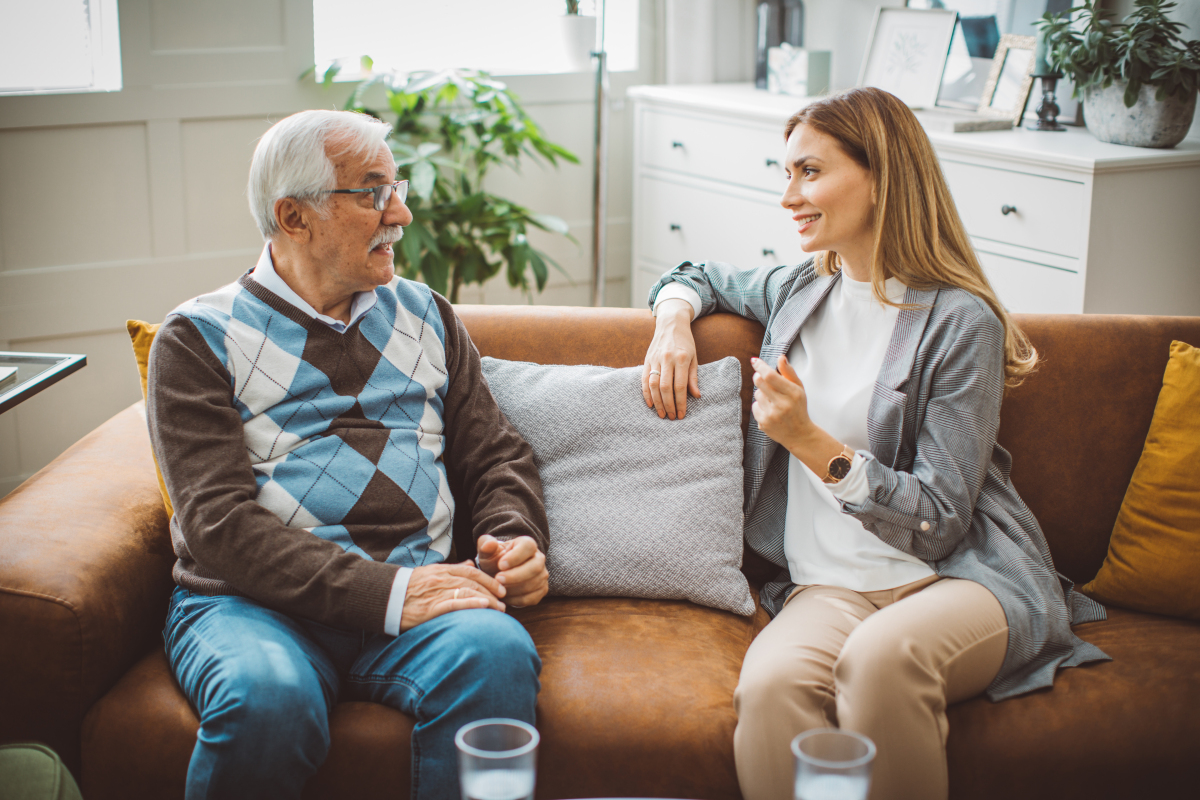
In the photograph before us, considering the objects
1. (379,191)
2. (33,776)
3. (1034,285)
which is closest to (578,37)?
(1034,285)

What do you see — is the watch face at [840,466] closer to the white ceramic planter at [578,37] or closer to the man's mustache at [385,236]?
the man's mustache at [385,236]

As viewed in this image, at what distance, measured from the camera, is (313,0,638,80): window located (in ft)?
11.1

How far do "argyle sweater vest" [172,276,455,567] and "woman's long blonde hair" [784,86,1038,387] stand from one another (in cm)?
75

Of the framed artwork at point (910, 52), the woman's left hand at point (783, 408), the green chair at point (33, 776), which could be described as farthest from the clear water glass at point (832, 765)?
the framed artwork at point (910, 52)

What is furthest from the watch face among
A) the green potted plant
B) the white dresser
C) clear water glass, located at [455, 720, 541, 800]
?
the green potted plant

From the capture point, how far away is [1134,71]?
8.04 feet

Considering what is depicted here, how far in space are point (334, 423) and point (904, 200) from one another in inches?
36.3

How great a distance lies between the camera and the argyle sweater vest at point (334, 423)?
1.47 meters

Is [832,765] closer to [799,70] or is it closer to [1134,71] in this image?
[1134,71]

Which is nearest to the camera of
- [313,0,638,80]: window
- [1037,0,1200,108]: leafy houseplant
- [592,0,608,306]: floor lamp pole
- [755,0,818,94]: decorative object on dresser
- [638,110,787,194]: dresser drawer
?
[1037,0,1200,108]: leafy houseplant

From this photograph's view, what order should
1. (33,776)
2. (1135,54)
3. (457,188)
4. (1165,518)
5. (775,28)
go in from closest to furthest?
1. (33,776)
2. (1165,518)
3. (1135,54)
4. (457,188)
5. (775,28)

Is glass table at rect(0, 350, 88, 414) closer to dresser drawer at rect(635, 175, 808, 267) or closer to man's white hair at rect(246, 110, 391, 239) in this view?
man's white hair at rect(246, 110, 391, 239)

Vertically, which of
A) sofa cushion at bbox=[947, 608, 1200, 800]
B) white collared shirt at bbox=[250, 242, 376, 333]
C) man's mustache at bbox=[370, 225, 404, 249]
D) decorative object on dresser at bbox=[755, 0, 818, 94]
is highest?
decorative object on dresser at bbox=[755, 0, 818, 94]

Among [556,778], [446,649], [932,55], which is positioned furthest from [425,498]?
[932,55]
